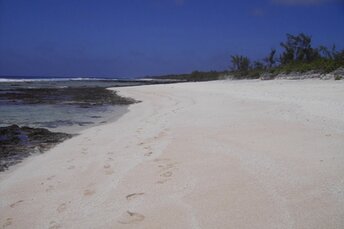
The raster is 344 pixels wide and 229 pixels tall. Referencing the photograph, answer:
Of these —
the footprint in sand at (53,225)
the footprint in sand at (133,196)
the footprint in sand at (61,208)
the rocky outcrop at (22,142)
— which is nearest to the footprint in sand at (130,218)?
the footprint in sand at (133,196)

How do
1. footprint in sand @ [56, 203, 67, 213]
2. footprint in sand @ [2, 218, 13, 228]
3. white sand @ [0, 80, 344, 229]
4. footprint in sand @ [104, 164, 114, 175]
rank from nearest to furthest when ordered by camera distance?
white sand @ [0, 80, 344, 229] < footprint in sand @ [2, 218, 13, 228] < footprint in sand @ [56, 203, 67, 213] < footprint in sand @ [104, 164, 114, 175]

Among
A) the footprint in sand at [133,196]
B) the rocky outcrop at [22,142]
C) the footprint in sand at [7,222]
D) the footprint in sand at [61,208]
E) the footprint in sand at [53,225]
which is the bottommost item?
the rocky outcrop at [22,142]

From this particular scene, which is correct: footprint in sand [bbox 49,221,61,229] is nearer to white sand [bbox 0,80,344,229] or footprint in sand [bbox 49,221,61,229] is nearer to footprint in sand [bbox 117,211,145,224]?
white sand [bbox 0,80,344,229]

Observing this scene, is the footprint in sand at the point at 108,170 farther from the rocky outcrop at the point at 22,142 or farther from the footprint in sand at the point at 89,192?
the rocky outcrop at the point at 22,142

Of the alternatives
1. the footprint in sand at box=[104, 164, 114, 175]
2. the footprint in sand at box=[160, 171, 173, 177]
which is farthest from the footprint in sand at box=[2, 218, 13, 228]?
the footprint in sand at box=[160, 171, 173, 177]

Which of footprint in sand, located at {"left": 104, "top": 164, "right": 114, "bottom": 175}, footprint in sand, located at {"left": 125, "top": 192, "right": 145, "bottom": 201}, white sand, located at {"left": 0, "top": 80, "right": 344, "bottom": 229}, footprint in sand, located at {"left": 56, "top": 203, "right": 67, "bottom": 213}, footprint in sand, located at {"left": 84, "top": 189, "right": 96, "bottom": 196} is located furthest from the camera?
footprint in sand, located at {"left": 104, "top": 164, "right": 114, "bottom": 175}

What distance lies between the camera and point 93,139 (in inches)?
264

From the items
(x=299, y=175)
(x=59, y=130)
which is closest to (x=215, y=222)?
(x=299, y=175)

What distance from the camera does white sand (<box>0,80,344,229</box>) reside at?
2.77m

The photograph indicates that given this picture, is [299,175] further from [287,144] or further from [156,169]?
[156,169]

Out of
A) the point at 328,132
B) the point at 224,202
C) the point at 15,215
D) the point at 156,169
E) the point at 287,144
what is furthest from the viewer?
the point at 328,132

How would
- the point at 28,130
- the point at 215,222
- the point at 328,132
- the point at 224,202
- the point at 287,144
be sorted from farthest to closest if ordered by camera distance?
the point at 28,130 < the point at 328,132 < the point at 287,144 < the point at 224,202 < the point at 215,222

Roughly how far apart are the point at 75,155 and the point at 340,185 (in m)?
3.96

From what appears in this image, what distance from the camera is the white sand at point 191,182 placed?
2.77 meters
